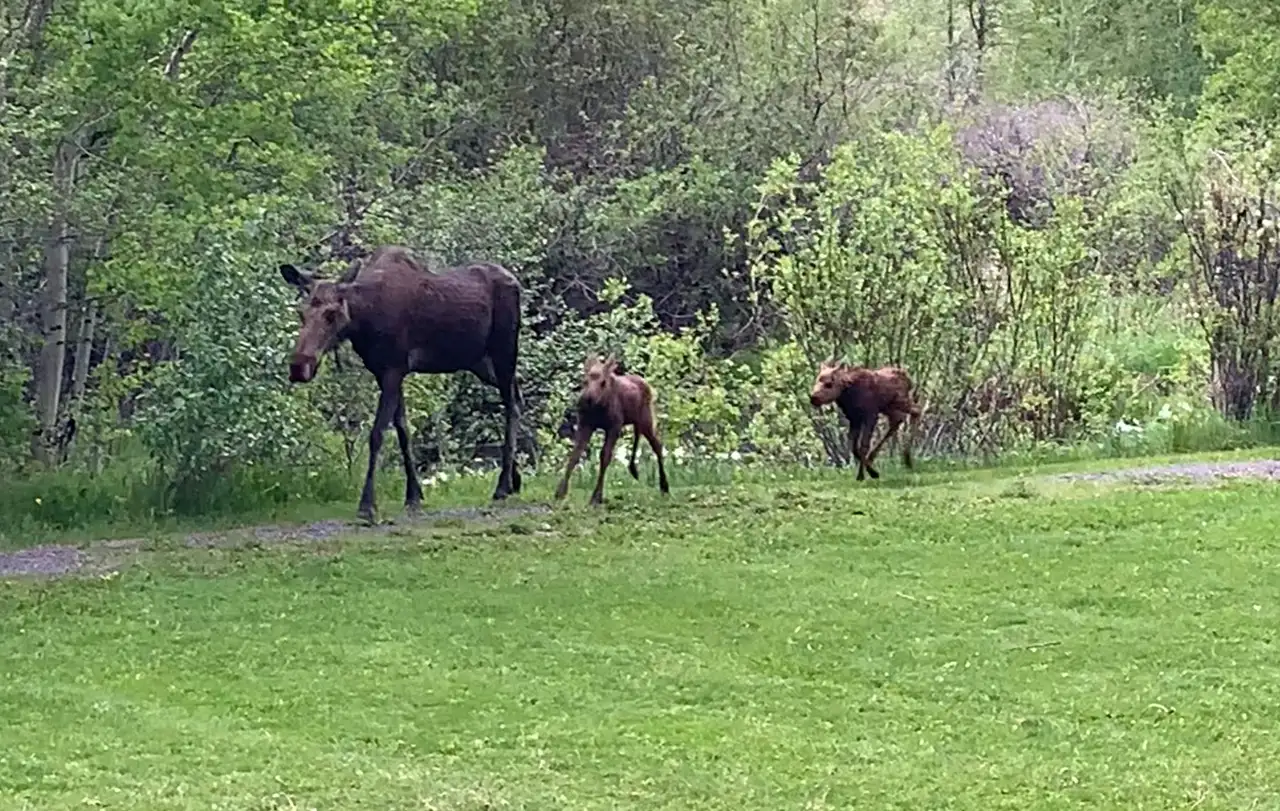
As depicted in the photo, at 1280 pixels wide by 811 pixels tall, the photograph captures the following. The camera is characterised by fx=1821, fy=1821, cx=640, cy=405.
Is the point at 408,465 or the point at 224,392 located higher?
the point at 224,392

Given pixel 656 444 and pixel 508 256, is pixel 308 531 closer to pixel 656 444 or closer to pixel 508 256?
pixel 656 444

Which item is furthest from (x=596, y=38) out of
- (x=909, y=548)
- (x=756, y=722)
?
(x=756, y=722)

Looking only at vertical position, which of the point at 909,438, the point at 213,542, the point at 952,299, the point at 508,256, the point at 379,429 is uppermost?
the point at 508,256

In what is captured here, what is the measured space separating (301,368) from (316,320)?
1.26 ft

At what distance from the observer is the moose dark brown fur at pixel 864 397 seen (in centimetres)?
1340

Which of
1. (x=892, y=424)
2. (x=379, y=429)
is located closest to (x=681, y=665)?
(x=379, y=429)

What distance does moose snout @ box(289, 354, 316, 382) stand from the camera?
1119 cm

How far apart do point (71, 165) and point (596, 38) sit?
37.8 ft

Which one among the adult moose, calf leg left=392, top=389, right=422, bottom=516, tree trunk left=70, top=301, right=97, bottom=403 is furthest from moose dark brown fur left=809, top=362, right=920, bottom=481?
tree trunk left=70, top=301, right=97, bottom=403

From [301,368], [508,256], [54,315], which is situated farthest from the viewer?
[508,256]

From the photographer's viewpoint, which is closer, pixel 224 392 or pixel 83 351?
pixel 224 392

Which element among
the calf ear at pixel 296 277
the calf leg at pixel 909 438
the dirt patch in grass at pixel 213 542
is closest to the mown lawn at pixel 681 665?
the dirt patch in grass at pixel 213 542

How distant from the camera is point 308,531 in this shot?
459 inches

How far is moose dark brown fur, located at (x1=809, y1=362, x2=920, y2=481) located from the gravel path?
1283 millimetres
